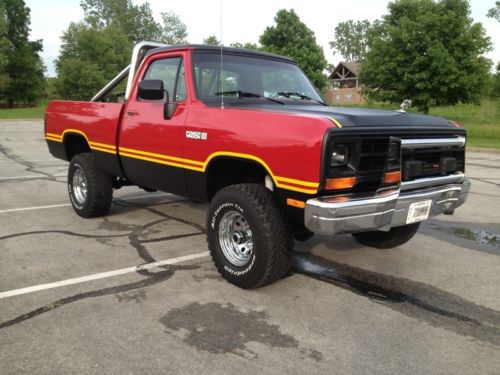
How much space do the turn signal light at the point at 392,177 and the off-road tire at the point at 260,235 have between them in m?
Result: 0.82

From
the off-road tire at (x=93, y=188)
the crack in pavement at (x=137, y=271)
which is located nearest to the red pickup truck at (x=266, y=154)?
the off-road tire at (x=93, y=188)

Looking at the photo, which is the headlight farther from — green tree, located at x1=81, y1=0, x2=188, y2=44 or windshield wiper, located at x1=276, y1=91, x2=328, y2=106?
green tree, located at x1=81, y1=0, x2=188, y2=44

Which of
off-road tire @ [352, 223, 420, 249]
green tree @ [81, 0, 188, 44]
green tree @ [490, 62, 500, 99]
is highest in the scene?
green tree @ [81, 0, 188, 44]

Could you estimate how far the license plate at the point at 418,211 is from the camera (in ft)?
11.6

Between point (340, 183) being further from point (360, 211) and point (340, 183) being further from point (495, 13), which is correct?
point (495, 13)

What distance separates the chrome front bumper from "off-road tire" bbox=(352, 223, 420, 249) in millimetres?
936

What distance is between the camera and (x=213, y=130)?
3879 millimetres

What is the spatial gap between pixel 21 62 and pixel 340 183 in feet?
228

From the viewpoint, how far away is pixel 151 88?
4.17 meters

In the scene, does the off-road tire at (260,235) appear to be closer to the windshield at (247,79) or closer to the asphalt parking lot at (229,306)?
the asphalt parking lot at (229,306)

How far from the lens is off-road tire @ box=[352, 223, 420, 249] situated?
4.54 m

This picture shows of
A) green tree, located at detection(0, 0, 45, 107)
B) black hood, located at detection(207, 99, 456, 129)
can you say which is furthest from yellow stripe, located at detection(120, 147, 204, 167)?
green tree, located at detection(0, 0, 45, 107)

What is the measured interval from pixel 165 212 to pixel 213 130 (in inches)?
107

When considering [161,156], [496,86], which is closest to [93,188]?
[161,156]
